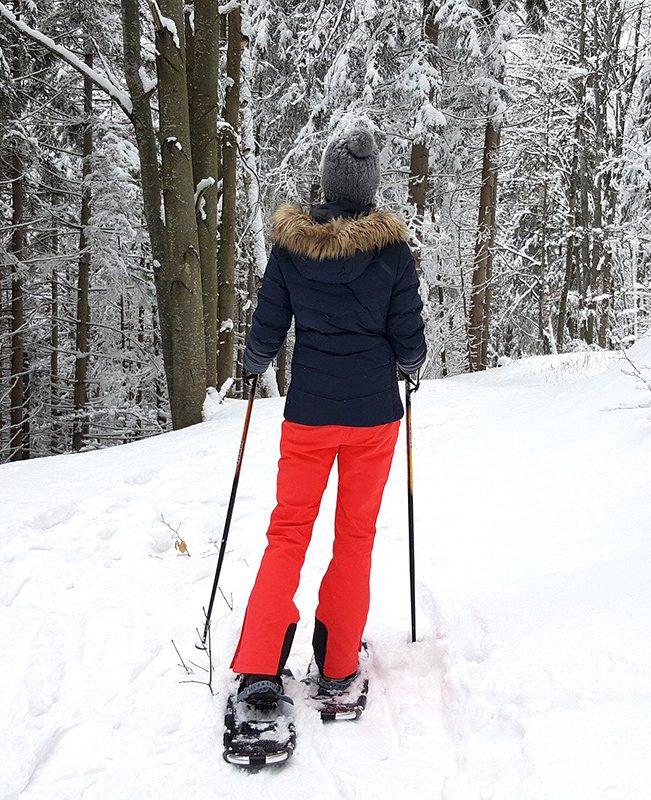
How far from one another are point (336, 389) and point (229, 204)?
7899 millimetres

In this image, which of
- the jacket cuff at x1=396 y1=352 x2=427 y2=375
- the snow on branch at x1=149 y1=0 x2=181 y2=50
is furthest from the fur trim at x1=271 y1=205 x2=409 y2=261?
the snow on branch at x1=149 y1=0 x2=181 y2=50

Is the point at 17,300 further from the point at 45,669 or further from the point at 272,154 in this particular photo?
the point at 45,669

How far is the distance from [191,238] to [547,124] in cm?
1072

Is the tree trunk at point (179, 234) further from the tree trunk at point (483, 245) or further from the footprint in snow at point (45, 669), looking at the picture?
the tree trunk at point (483, 245)

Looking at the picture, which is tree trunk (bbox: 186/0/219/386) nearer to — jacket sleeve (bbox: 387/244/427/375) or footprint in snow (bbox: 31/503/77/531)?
footprint in snow (bbox: 31/503/77/531)

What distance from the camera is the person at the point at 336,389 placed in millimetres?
2496

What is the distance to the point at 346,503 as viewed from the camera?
2.65 m

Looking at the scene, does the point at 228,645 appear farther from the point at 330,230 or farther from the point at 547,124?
the point at 547,124

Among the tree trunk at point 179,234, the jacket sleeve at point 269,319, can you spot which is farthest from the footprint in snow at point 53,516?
the tree trunk at point 179,234

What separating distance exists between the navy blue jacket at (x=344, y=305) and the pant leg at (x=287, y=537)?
100mm

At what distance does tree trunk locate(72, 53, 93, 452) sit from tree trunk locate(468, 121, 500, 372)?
877 cm

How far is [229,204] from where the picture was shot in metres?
9.71

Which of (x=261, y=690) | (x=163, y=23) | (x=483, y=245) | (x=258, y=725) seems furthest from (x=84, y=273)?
(x=258, y=725)

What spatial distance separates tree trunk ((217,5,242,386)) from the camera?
31.3 ft
